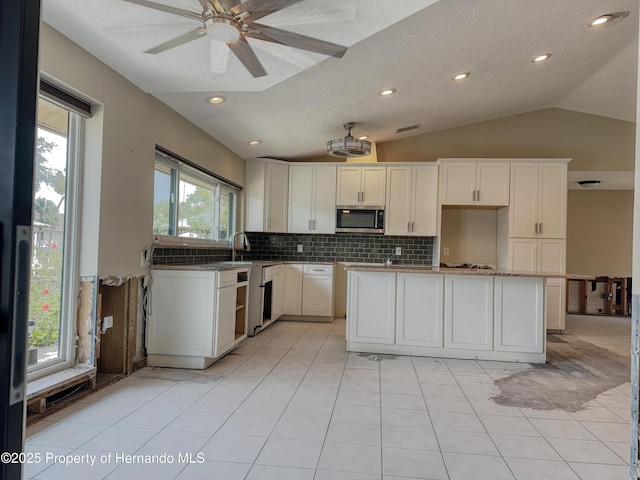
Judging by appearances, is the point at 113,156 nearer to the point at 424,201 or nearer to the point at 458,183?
the point at 424,201

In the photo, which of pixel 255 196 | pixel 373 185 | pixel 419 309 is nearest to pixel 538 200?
pixel 373 185

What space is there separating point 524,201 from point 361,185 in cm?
229

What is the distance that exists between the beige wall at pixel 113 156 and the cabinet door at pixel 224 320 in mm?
685

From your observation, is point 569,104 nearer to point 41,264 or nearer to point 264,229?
point 264,229

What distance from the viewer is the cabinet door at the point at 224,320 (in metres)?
3.24

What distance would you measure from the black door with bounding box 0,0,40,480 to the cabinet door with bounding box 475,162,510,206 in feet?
17.9

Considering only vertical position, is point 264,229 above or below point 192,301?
above

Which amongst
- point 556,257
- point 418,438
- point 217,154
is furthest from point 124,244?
point 556,257

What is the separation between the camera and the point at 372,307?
12.6ft

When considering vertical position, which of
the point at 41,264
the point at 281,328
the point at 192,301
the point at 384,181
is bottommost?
the point at 281,328

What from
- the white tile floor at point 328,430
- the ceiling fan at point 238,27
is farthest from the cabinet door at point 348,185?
the ceiling fan at point 238,27

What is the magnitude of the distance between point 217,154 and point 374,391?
333 centimetres

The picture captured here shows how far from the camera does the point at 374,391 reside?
2.82 m

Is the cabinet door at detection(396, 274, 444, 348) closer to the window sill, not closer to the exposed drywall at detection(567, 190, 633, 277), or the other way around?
the window sill
